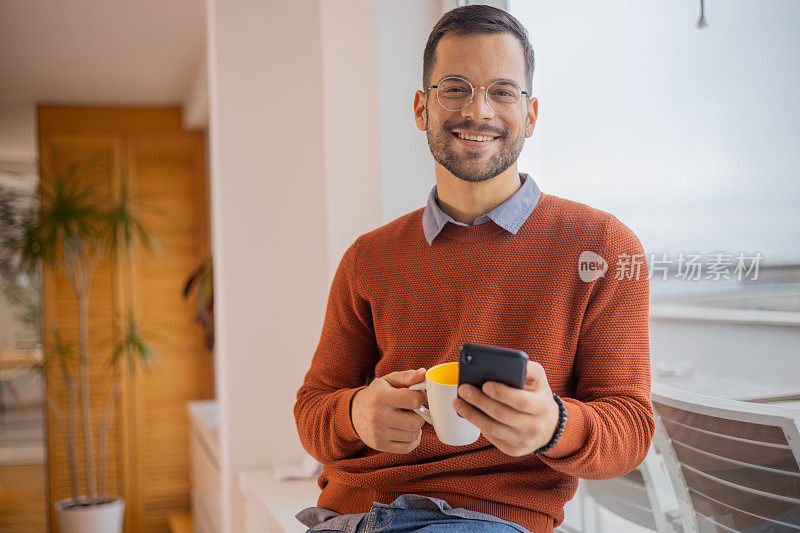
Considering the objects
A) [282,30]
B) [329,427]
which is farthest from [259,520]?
[282,30]

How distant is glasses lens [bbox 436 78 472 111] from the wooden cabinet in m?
3.92

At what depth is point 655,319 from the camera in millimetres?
1260

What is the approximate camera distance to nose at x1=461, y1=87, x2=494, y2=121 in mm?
1120

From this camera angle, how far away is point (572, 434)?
92 cm

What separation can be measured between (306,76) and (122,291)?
9.31ft

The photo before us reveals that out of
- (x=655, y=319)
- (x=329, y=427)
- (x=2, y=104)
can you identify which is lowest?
(x=329, y=427)

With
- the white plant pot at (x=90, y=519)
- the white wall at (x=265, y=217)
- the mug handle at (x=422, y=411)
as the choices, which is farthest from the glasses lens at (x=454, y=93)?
the white plant pot at (x=90, y=519)

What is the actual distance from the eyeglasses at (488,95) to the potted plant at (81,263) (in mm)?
3426

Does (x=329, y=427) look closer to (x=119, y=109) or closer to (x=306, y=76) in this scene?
(x=306, y=76)

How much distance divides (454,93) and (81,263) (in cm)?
351

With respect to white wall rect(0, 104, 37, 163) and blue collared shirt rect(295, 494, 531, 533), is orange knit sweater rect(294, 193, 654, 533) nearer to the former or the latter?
blue collared shirt rect(295, 494, 531, 533)

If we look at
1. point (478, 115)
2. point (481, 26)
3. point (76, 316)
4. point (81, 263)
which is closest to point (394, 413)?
point (478, 115)

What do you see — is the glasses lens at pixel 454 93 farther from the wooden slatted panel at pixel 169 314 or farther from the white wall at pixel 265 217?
the wooden slatted panel at pixel 169 314

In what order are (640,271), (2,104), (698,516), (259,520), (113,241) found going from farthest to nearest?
1. (2,104)
2. (113,241)
3. (259,520)
4. (698,516)
5. (640,271)
